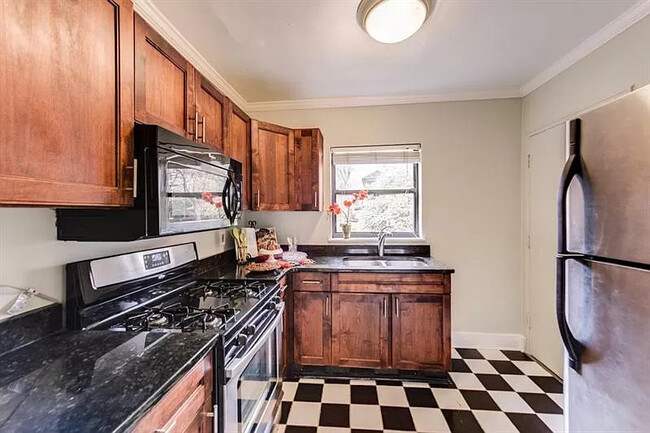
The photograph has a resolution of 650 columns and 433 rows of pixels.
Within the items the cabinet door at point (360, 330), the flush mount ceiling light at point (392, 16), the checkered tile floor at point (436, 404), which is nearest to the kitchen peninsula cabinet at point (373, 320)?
the cabinet door at point (360, 330)

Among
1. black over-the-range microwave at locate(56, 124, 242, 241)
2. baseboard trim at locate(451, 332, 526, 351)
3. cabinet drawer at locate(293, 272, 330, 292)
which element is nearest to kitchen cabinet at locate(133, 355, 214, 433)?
black over-the-range microwave at locate(56, 124, 242, 241)

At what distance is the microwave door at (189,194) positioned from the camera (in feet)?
3.85

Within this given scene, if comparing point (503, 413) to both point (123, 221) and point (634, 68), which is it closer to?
point (634, 68)

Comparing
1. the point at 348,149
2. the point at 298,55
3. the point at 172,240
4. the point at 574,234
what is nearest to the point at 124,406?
the point at 172,240

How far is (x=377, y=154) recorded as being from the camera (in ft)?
10.1

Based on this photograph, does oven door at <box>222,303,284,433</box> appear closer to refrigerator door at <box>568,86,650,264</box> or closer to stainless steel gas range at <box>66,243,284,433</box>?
stainless steel gas range at <box>66,243,284,433</box>

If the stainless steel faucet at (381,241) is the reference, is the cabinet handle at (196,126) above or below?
above

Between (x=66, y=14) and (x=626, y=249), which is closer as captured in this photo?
(x=66, y=14)

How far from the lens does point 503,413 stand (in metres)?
1.97

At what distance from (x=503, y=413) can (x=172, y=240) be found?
2409mm

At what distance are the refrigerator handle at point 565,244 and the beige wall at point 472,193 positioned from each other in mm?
1727

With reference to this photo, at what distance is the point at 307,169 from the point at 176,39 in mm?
1343

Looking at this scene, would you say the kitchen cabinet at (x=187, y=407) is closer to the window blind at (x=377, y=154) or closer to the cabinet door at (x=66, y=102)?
the cabinet door at (x=66, y=102)

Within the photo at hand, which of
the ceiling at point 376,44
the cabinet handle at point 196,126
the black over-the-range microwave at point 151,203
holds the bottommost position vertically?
the black over-the-range microwave at point 151,203
